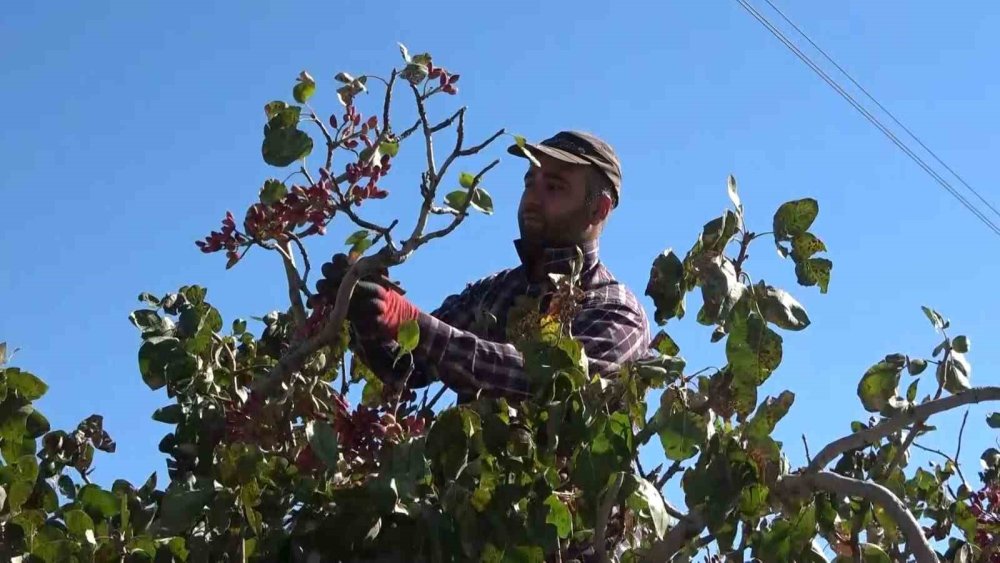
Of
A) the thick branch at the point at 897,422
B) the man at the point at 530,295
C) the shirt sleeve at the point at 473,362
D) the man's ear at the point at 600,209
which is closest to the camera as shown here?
the thick branch at the point at 897,422

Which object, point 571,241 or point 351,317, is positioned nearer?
point 351,317

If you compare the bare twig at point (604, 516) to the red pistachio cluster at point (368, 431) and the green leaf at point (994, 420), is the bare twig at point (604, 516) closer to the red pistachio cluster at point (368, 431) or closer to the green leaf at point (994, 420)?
the red pistachio cluster at point (368, 431)

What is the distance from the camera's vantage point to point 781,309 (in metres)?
2.69

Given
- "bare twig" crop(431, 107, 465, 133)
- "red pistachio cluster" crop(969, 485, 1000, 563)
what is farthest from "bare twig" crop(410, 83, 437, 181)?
"red pistachio cluster" crop(969, 485, 1000, 563)

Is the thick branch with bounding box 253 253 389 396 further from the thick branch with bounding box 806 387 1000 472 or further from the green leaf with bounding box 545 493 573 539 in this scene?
the thick branch with bounding box 806 387 1000 472

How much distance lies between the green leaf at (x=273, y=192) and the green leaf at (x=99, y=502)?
0.58 meters

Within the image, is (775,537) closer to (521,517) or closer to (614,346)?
(521,517)

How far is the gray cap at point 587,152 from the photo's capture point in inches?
154

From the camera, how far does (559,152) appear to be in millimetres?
3857

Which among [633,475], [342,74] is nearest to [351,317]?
[342,74]

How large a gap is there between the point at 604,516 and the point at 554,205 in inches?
54.8

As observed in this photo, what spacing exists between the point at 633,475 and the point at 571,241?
4.52 feet

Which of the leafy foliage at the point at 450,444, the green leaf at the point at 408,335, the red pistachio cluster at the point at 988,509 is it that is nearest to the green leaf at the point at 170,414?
the leafy foliage at the point at 450,444

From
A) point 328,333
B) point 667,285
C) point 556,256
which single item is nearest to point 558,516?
point 667,285
